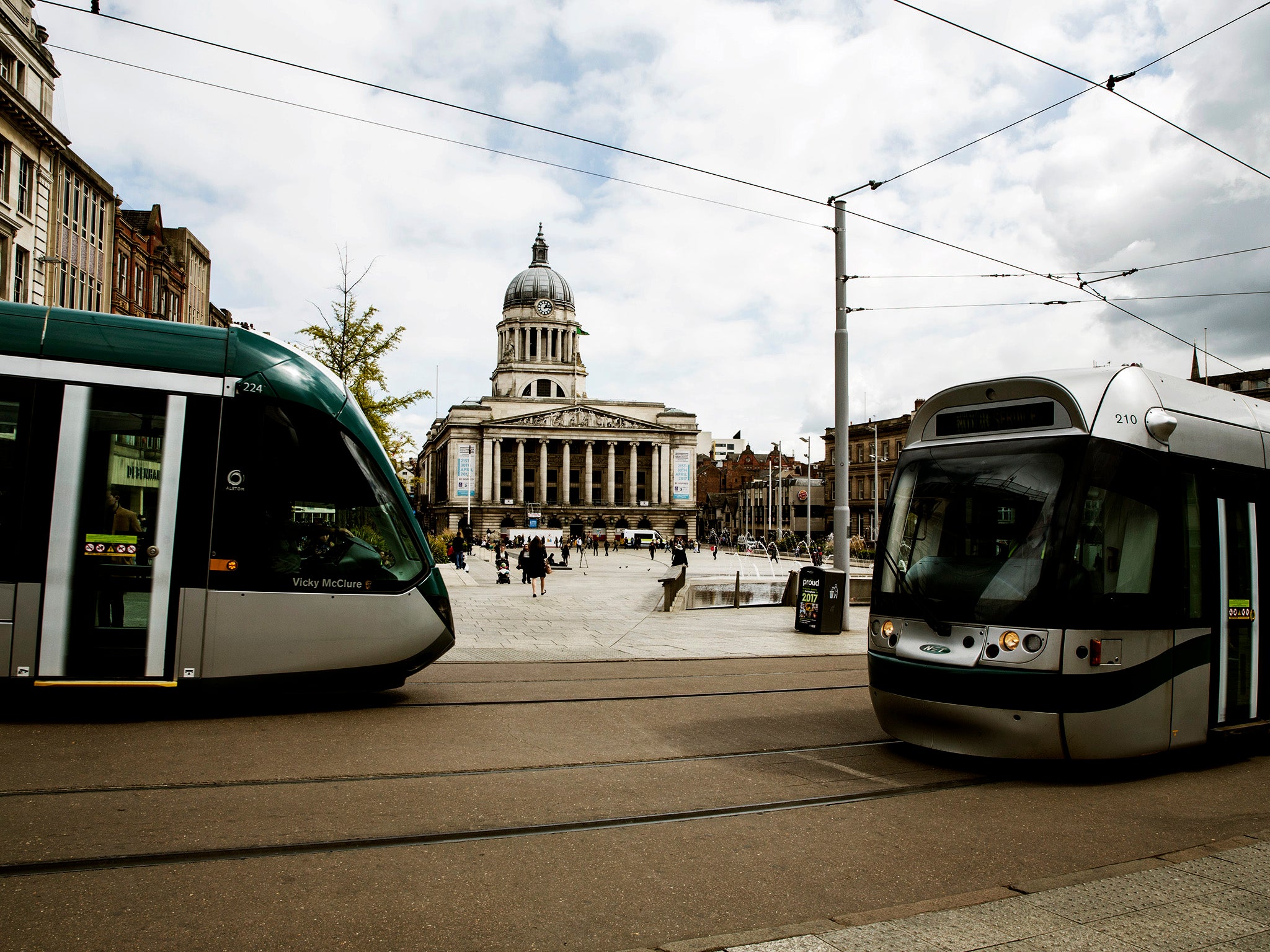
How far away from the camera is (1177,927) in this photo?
4.10 meters

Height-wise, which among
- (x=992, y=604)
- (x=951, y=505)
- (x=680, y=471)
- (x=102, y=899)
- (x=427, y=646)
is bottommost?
(x=102, y=899)

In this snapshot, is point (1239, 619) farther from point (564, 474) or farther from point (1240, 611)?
point (564, 474)

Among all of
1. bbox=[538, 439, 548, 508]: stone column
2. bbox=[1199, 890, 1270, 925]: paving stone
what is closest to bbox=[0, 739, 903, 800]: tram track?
bbox=[1199, 890, 1270, 925]: paving stone

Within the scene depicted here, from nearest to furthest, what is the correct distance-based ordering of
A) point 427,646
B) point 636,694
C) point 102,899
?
point 102,899
point 427,646
point 636,694

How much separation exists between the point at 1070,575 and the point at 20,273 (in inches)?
1304

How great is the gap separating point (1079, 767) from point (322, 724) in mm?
6037

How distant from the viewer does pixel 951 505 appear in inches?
272

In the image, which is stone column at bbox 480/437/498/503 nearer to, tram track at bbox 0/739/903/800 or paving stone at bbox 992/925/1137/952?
tram track at bbox 0/739/903/800

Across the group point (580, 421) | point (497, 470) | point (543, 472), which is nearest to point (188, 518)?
point (497, 470)

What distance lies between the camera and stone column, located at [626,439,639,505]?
443 feet

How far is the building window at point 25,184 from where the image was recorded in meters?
29.5

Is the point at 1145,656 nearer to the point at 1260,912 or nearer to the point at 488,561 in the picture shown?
the point at 1260,912

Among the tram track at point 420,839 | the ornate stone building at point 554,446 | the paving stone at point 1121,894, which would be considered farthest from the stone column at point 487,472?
the paving stone at point 1121,894

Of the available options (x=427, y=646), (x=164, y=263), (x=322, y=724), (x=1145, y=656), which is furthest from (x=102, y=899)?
(x=164, y=263)
